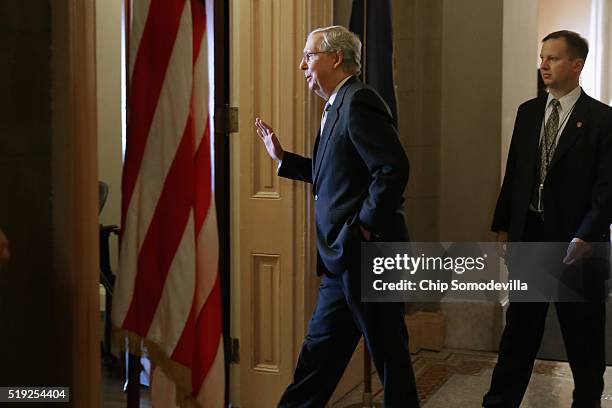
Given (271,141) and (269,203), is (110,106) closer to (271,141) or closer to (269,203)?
(269,203)

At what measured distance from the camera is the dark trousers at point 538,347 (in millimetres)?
3684

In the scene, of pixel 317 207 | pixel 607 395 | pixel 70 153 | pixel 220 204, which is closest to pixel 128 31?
pixel 70 153

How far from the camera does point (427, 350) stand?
5.24 m

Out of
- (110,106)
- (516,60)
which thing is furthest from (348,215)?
(110,106)

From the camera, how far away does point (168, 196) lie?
2555mm

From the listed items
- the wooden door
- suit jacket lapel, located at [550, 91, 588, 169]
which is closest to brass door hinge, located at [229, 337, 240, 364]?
the wooden door

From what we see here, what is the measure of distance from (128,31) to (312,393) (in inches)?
57.8

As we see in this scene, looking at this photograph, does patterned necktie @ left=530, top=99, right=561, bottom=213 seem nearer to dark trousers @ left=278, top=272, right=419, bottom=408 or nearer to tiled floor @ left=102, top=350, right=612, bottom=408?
dark trousers @ left=278, top=272, right=419, bottom=408

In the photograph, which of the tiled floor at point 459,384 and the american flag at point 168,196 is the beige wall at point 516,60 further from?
the american flag at point 168,196

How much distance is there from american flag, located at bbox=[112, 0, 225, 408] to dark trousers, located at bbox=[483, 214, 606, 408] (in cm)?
160

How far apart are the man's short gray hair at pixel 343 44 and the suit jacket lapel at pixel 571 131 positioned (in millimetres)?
991

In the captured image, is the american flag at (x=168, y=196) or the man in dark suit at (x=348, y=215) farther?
Result: the man in dark suit at (x=348, y=215)

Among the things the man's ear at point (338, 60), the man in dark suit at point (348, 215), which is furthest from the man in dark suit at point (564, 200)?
the man's ear at point (338, 60)

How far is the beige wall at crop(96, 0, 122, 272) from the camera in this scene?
18.6 ft
